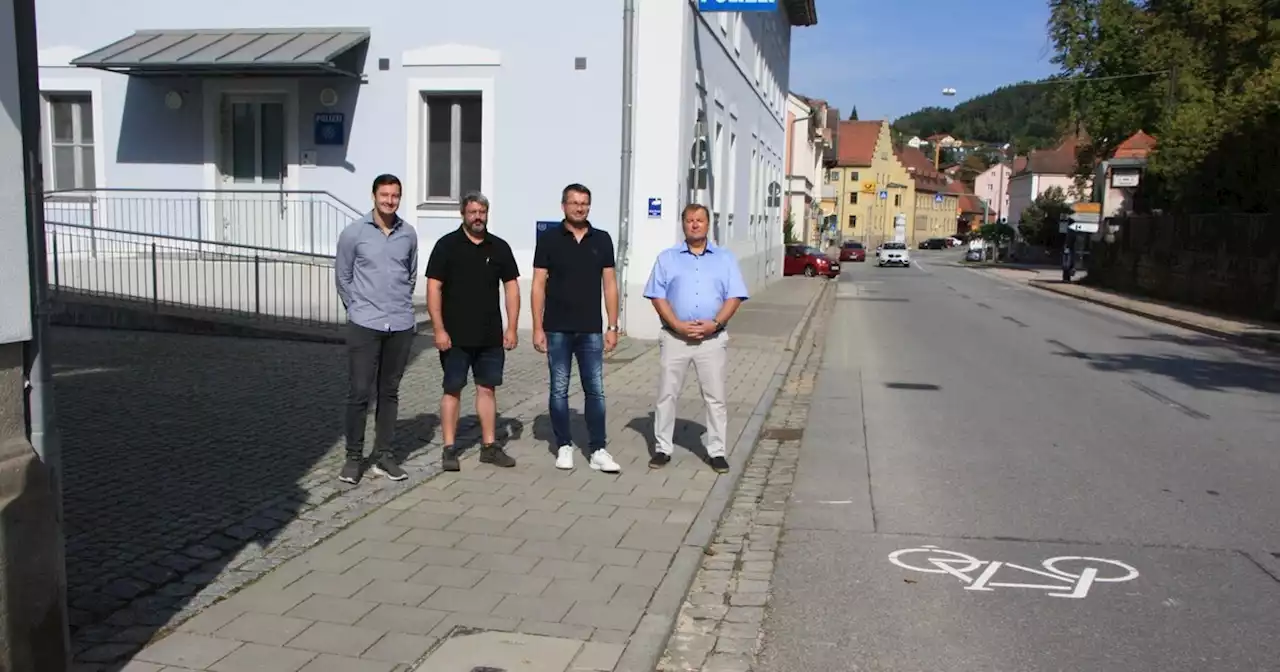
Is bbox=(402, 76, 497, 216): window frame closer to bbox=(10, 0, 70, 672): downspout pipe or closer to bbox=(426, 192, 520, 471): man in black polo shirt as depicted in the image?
bbox=(426, 192, 520, 471): man in black polo shirt

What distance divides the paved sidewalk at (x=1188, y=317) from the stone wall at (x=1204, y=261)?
560 mm

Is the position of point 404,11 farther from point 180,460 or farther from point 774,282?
point 774,282

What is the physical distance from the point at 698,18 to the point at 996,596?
12.8 m

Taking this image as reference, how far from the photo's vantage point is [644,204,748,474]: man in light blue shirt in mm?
6934

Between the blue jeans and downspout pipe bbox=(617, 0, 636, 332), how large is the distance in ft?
24.8

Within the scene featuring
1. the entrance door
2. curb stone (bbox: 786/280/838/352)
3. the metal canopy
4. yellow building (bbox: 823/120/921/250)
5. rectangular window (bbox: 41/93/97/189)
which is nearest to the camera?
the metal canopy

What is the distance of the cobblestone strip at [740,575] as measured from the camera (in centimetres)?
427

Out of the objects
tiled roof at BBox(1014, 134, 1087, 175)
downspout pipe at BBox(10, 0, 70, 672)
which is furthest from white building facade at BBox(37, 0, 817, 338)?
tiled roof at BBox(1014, 134, 1087, 175)

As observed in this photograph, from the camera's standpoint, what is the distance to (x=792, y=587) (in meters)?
5.07

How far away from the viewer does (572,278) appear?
686 centimetres

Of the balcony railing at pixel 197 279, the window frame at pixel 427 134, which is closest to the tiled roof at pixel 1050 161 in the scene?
the window frame at pixel 427 134

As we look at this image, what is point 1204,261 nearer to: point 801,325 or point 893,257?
point 801,325

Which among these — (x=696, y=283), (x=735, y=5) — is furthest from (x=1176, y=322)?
(x=696, y=283)

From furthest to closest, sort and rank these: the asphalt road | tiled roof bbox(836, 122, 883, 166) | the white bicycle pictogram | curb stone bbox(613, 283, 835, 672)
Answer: tiled roof bbox(836, 122, 883, 166) < the white bicycle pictogram < the asphalt road < curb stone bbox(613, 283, 835, 672)
